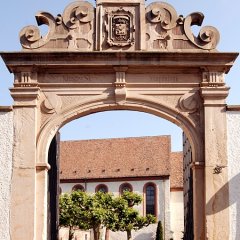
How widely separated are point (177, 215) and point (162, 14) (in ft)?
119

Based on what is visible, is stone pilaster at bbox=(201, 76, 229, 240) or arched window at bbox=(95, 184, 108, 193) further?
arched window at bbox=(95, 184, 108, 193)

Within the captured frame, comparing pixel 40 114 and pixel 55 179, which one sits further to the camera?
pixel 55 179

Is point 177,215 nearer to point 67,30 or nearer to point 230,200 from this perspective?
point 230,200

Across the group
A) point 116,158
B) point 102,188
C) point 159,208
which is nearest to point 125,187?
Result: point 102,188

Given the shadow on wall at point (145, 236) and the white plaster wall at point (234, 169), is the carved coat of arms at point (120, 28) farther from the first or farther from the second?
the shadow on wall at point (145, 236)


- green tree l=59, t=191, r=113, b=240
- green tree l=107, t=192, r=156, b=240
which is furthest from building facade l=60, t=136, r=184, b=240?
green tree l=59, t=191, r=113, b=240

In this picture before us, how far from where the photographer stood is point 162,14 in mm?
13094

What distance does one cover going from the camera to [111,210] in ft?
134

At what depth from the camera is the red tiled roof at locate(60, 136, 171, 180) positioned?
48.7m

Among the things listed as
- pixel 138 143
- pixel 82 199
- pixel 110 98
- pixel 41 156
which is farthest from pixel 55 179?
pixel 138 143

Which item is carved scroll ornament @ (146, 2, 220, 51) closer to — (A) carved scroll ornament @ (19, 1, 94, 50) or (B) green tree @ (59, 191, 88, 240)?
(A) carved scroll ornament @ (19, 1, 94, 50)

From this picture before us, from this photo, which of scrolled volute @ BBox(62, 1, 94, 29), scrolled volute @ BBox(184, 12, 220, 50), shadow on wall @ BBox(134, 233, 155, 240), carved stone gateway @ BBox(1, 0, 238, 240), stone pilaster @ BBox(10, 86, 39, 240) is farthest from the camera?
shadow on wall @ BBox(134, 233, 155, 240)

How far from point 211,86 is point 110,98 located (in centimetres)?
213

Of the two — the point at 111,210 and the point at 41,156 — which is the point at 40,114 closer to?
the point at 41,156
